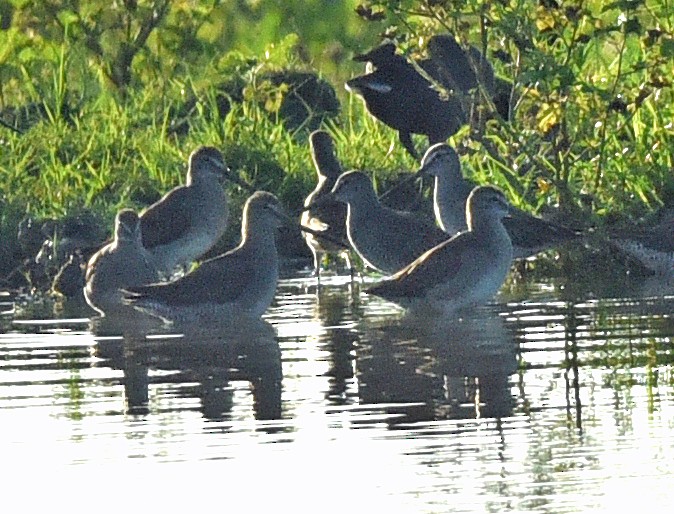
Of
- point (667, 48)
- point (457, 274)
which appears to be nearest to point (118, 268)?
point (457, 274)

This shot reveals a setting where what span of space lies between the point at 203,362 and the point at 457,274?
6.82 feet

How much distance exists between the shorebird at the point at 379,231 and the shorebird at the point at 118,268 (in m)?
1.26

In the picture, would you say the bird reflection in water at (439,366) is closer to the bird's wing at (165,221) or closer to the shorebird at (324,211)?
the shorebird at (324,211)

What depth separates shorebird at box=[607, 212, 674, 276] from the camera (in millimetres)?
12531

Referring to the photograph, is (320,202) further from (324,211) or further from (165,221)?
(165,221)

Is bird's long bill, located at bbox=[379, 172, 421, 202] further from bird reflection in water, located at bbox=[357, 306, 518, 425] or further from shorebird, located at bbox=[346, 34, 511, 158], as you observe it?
bird reflection in water, located at bbox=[357, 306, 518, 425]

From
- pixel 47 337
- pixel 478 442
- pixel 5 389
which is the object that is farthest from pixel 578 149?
pixel 478 442

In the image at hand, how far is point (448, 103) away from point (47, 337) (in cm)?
630

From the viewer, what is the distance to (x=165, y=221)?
1406cm

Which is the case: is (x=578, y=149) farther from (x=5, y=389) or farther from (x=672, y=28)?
(x=5, y=389)

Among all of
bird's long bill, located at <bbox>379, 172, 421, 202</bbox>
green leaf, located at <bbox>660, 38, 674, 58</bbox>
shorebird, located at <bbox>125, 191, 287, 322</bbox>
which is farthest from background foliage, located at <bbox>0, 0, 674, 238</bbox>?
shorebird, located at <bbox>125, 191, 287, 322</bbox>

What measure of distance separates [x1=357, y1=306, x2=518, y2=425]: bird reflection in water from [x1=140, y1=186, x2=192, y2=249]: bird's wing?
Result: 2577 mm

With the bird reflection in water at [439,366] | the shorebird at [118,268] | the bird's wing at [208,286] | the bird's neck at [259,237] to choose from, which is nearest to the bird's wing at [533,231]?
the bird reflection in water at [439,366]

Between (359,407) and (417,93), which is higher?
(417,93)
